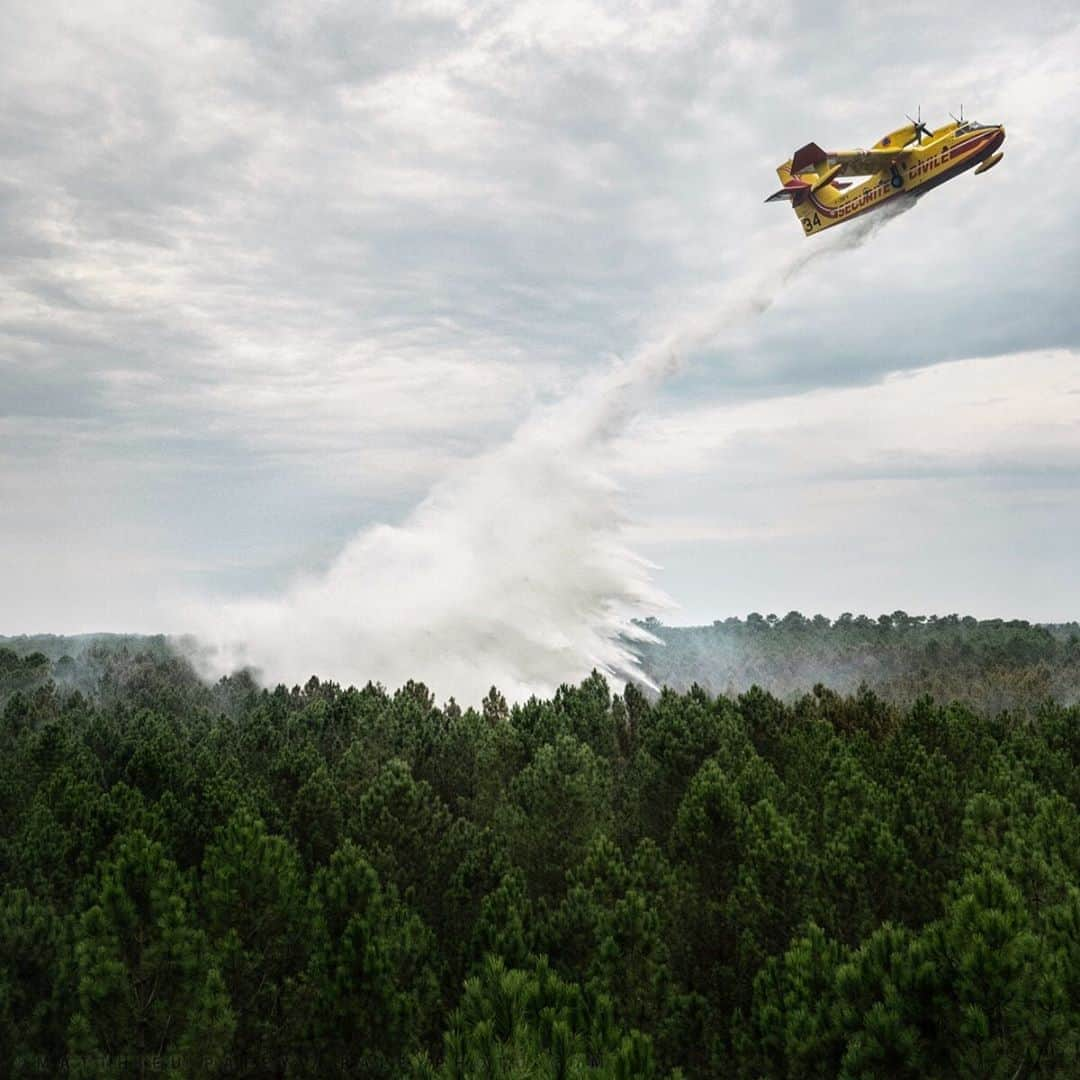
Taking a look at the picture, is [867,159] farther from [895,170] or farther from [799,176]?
[799,176]

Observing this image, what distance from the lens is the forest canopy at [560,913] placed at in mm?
14195

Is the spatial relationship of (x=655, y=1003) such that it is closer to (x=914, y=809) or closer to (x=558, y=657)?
(x=914, y=809)

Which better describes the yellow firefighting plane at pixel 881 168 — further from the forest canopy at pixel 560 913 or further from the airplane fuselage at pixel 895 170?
the forest canopy at pixel 560 913

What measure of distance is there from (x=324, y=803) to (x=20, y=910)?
10639mm

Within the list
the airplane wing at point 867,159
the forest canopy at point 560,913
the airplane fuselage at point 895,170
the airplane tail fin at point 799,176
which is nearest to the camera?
the forest canopy at point 560,913

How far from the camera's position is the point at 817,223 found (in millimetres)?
48094

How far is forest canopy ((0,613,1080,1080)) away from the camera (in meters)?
14.2

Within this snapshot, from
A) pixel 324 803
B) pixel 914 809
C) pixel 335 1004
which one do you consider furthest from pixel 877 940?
pixel 324 803

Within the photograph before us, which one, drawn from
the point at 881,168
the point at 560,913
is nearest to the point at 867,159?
the point at 881,168

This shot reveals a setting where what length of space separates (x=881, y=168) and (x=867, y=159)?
2.58 feet

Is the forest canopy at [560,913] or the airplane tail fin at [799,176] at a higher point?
the airplane tail fin at [799,176]

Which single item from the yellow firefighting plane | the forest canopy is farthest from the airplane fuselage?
the forest canopy

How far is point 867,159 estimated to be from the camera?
148 feet

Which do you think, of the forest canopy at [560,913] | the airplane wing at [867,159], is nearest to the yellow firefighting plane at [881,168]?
the airplane wing at [867,159]
